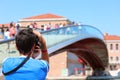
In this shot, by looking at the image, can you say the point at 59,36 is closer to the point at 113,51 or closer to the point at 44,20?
the point at 44,20

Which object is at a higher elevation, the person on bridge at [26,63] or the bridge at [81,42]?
the person on bridge at [26,63]

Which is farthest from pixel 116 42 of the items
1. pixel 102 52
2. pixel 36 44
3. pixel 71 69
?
pixel 36 44

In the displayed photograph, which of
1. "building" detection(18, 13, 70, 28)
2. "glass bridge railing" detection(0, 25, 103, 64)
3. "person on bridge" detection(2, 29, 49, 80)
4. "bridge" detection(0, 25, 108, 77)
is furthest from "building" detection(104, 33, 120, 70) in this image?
"person on bridge" detection(2, 29, 49, 80)

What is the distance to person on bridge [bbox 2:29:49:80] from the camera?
2.28 m

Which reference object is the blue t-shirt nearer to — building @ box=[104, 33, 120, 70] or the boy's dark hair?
the boy's dark hair

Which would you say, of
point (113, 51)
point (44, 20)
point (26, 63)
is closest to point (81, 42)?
point (26, 63)

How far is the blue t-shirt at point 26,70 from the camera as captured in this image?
2.27m

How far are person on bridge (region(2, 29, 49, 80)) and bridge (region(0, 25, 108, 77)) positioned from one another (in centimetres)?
802

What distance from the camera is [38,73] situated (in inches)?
90.3

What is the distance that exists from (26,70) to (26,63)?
0.04m

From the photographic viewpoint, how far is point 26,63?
2297mm

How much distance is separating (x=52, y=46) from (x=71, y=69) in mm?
33251

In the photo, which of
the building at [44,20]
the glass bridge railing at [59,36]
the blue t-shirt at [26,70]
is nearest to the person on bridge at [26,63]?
the blue t-shirt at [26,70]

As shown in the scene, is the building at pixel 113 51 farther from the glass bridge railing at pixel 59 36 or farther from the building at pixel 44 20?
the glass bridge railing at pixel 59 36
